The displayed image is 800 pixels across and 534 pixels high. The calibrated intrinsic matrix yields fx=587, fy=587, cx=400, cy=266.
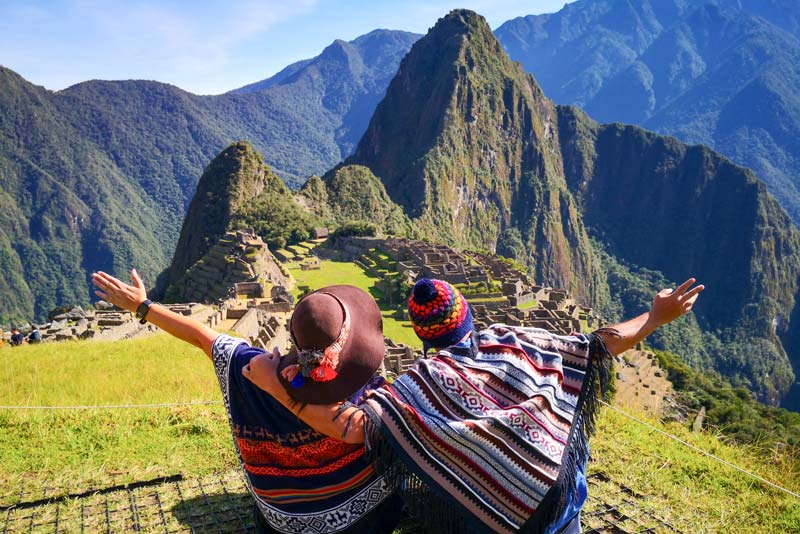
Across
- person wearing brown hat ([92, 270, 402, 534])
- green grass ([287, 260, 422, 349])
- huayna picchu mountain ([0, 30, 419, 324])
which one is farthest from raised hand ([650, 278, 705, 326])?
huayna picchu mountain ([0, 30, 419, 324])

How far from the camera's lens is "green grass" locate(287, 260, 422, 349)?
25125 millimetres

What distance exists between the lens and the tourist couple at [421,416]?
7.43ft

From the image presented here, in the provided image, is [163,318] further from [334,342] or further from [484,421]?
[484,421]

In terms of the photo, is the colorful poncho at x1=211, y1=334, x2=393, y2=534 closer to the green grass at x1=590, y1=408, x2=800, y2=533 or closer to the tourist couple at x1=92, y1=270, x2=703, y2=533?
the tourist couple at x1=92, y1=270, x2=703, y2=533

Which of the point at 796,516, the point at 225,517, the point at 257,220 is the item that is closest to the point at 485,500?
the point at 225,517

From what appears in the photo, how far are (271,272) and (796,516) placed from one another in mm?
28481

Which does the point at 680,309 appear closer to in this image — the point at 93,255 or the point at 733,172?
the point at 93,255

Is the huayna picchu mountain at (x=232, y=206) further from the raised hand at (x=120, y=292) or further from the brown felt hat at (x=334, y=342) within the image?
the brown felt hat at (x=334, y=342)

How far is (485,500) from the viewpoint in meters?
2.29

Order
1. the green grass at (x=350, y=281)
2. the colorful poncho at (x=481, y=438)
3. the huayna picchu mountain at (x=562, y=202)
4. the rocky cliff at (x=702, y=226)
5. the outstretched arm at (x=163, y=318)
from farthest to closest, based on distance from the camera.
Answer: the rocky cliff at (x=702, y=226) → the huayna picchu mountain at (x=562, y=202) → the green grass at (x=350, y=281) → the outstretched arm at (x=163, y=318) → the colorful poncho at (x=481, y=438)

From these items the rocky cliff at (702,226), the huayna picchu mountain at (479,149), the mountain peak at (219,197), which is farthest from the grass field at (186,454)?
the rocky cliff at (702,226)

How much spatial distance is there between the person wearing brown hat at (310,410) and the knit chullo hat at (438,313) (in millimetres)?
180

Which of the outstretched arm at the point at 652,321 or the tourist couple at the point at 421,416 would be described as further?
the outstretched arm at the point at 652,321

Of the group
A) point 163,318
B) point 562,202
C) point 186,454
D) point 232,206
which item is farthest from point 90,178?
point 163,318
